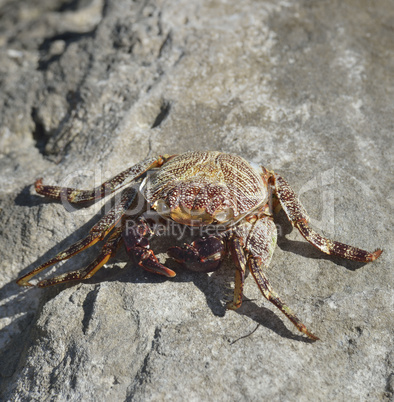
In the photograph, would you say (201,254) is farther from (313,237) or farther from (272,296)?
(313,237)

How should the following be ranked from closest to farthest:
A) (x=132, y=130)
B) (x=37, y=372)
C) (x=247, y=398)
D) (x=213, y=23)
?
(x=247, y=398) < (x=37, y=372) < (x=132, y=130) < (x=213, y=23)

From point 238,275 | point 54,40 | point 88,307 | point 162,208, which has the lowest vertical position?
point 88,307

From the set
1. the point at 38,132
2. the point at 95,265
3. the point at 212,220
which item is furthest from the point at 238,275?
the point at 38,132

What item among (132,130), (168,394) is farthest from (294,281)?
(132,130)

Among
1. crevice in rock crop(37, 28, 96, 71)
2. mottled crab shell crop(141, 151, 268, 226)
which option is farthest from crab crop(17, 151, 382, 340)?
crevice in rock crop(37, 28, 96, 71)

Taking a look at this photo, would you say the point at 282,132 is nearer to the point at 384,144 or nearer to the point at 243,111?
the point at 243,111

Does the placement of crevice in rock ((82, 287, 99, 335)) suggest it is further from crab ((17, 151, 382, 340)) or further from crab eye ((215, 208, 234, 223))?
crab eye ((215, 208, 234, 223))
